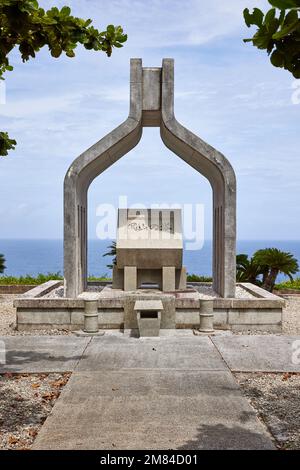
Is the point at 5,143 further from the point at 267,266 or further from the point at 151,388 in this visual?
the point at 267,266

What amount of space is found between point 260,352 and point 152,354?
223 cm

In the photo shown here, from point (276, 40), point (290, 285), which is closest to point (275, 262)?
point (290, 285)

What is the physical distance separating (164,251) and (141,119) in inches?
158

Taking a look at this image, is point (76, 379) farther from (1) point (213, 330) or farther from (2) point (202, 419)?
(1) point (213, 330)

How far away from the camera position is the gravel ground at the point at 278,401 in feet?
22.7

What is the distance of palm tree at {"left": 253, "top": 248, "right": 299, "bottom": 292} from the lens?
20.7 meters

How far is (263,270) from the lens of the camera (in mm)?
21719

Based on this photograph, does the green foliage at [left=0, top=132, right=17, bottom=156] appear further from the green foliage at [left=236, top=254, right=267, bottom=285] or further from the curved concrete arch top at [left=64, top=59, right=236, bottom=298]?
the green foliage at [left=236, top=254, right=267, bottom=285]

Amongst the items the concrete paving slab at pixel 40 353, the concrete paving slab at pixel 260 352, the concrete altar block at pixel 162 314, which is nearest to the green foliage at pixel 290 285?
the concrete altar block at pixel 162 314

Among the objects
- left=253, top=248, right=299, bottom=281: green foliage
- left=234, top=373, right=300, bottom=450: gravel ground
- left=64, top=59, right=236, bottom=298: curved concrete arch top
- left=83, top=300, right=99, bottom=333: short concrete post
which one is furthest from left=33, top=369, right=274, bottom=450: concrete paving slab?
left=253, top=248, right=299, bottom=281: green foliage

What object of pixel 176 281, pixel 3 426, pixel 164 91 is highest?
pixel 164 91

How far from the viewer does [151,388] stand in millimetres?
8852

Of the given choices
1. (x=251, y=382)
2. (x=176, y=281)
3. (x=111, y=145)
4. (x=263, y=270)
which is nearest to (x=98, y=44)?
(x=251, y=382)
